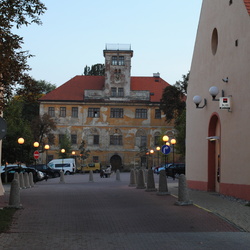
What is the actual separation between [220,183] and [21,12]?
12.0 m

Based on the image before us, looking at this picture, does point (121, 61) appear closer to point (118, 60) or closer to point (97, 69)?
point (118, 60)

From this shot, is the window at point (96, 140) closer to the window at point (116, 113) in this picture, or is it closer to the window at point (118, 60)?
the window at point (116, 113)

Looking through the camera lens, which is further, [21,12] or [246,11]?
[246,11]

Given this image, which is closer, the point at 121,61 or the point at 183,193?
the point at 183,193

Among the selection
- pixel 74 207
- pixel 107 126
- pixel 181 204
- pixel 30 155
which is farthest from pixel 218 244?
pixel 107 126

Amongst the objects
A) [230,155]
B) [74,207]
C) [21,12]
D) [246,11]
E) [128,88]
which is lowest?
[74,207]

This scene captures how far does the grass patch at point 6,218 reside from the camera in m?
11.4

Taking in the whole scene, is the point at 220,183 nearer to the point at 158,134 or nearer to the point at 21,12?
the point at 21,12

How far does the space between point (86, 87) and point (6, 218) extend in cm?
8226

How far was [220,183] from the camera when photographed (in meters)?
21.9

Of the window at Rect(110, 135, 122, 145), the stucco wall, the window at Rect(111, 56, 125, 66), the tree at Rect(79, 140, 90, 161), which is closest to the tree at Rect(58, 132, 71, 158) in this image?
the tree at Rect(79, 140, 90, 161)

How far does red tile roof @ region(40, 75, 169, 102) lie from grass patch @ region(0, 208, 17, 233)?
3037 inches

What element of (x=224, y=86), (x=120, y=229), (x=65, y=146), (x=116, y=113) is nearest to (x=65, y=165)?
(x=65, y=146)

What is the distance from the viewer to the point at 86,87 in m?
94.6
